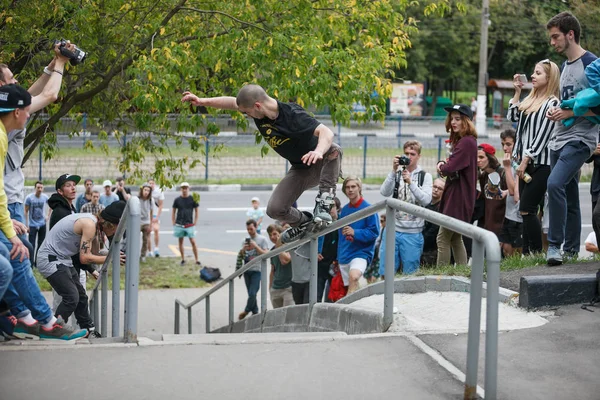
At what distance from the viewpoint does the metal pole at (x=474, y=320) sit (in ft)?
14.1

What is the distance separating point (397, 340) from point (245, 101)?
247 centimetres

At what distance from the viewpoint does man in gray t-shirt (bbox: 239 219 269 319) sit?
1233 cm

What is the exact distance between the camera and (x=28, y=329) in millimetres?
5633

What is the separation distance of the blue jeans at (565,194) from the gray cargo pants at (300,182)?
1.92 meters

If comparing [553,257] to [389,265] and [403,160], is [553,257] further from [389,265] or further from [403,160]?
[389,265]

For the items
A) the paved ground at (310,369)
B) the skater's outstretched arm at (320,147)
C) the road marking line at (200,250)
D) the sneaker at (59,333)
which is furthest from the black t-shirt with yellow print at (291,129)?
the road marking line at (200,250)

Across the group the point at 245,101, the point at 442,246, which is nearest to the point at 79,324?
the point at 245,101

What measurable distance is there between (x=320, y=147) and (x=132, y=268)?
6.38ft

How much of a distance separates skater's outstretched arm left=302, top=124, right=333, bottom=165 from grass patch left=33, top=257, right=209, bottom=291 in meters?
9.60

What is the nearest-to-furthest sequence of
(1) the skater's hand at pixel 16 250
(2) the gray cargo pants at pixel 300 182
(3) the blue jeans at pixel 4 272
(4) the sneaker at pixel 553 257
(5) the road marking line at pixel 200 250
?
(3) the blue jeans at pixel 4 272 → (1) the skater's hand at pixel 16 250 → (2) the gray cargo pants at pixel 300 182 → (4) the sneaker at pixel 553 257 → (5) the road marking line at pixel 200 250

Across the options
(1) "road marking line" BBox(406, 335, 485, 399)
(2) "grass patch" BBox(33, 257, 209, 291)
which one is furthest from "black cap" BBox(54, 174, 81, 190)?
(2) "grass patch" BBox(33, 257, 209, 291)

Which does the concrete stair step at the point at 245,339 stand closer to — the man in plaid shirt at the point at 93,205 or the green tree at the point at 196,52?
the green tree at the point at 196,52

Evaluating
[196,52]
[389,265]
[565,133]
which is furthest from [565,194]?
[196,52]

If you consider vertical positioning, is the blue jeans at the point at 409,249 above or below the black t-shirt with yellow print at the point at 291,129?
below
